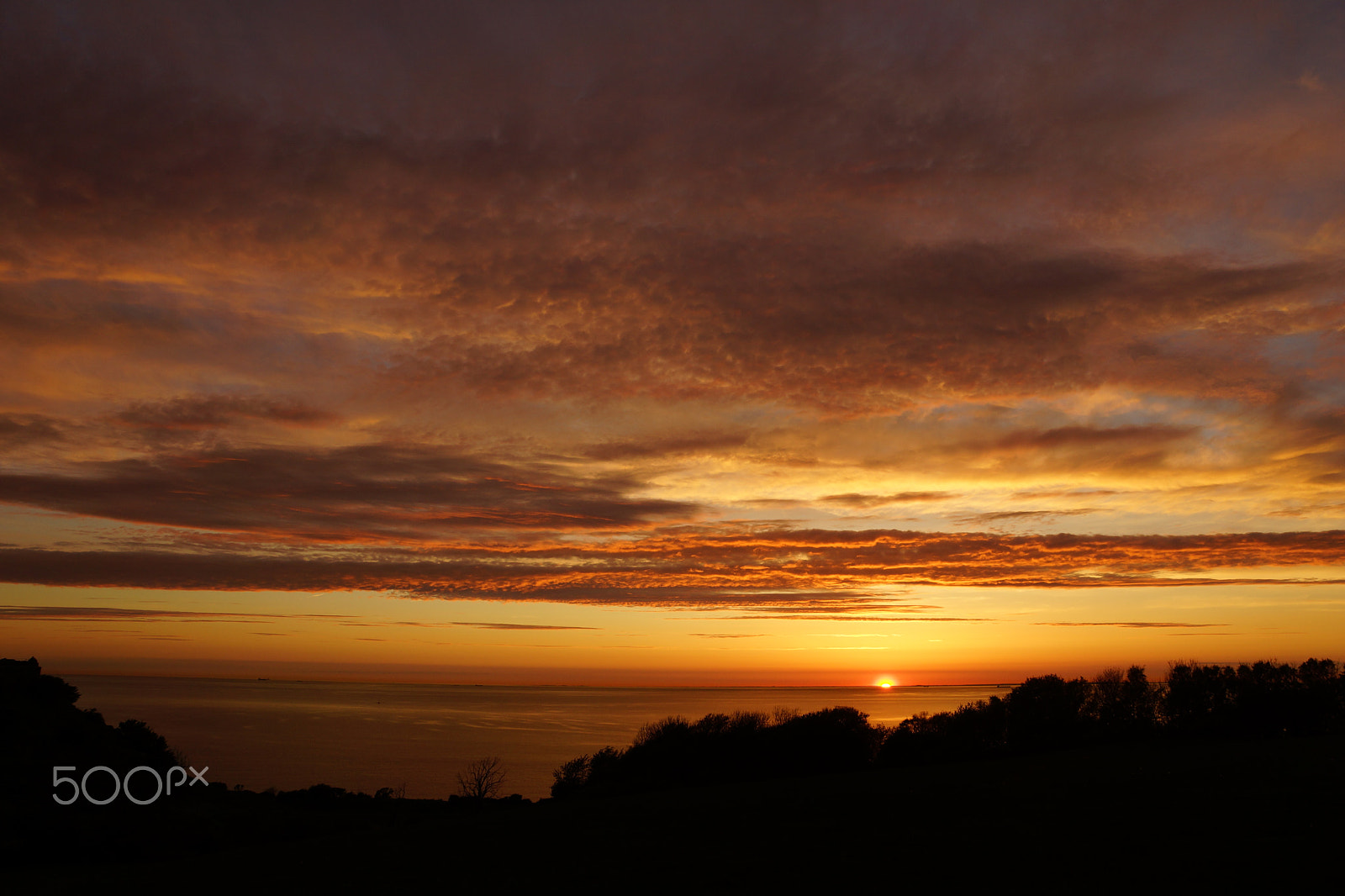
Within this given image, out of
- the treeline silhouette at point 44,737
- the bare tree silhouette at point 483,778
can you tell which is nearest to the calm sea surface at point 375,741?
the bare tree silhouette at point 483,778

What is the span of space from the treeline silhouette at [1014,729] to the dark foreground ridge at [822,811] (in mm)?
110

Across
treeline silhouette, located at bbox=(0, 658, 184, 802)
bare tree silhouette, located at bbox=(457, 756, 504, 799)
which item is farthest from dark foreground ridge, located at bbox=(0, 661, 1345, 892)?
bare tree silhouette, located at bbox=(457, 756, 504, 799)

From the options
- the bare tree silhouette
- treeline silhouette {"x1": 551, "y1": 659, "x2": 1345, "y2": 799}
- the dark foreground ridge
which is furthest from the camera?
the bare tree silhouette

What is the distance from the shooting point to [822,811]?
2011 cm

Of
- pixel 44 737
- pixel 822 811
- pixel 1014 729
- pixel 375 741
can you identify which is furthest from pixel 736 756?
pixel 375 741

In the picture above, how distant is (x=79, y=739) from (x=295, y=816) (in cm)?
811

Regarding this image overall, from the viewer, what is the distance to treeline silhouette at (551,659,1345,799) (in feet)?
122

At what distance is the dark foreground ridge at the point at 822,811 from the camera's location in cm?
1369

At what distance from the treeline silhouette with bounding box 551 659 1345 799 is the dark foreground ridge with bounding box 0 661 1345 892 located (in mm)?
110

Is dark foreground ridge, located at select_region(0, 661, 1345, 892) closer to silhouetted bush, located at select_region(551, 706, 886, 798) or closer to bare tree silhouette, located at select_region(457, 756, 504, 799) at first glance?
silhouetted bush, located at select_region(551, 706, 886, 798)

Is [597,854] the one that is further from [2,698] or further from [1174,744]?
[1174,744]

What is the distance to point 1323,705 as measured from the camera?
1432 inches

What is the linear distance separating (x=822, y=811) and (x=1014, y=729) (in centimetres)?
2468

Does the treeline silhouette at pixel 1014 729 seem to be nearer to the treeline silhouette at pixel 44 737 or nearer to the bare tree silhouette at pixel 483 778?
the bare tree silhouette at pixel 483 778
